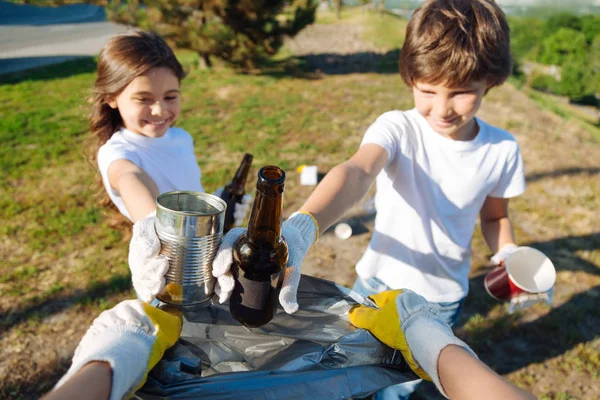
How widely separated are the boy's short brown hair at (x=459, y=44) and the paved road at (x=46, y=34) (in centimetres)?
990

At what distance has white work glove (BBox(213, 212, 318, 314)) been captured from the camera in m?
0.98

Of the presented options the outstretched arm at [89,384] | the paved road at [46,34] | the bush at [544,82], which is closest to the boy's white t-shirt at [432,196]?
the outstretched arm at [89,384]

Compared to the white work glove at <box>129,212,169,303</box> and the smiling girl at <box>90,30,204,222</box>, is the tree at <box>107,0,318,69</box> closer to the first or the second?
the smiling girl at <box>90,30,204,222</box>

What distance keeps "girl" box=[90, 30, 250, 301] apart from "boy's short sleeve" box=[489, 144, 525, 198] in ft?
4.99

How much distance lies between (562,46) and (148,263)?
70898 mm

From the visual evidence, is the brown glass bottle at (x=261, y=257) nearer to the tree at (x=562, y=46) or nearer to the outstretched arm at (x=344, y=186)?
the outstretched arm at (x=344, y=186)

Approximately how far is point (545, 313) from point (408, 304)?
3.18 m

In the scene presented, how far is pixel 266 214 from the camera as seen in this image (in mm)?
1041

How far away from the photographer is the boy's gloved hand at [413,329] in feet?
3.00

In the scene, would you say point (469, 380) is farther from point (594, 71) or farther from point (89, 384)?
point (594, 71)

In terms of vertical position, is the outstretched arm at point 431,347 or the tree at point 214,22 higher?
the outstretched arm at point 431,347

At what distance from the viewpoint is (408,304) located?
1028 millimetres

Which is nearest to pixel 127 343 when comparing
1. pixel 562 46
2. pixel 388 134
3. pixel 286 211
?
pixel 388 134

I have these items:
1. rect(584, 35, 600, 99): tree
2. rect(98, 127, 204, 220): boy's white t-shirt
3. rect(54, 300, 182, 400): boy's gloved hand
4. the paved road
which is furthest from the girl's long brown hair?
rect(584, 35, 600, 99): tree
